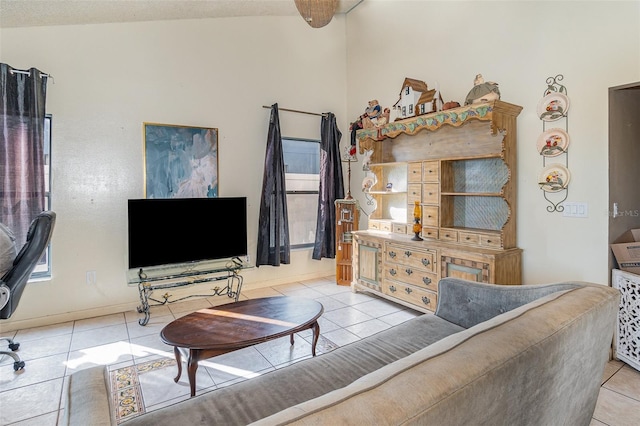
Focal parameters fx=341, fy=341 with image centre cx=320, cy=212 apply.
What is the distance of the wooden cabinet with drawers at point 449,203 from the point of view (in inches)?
123

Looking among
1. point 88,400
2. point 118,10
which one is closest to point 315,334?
point 88,400

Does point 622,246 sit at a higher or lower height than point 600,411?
higher

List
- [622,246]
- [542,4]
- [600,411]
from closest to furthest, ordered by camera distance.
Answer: [600,411] < [622,246] < [542,4]

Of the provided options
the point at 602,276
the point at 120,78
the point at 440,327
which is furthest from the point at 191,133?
the point at 602,276

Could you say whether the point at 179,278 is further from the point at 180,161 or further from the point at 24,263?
the point at 24,263

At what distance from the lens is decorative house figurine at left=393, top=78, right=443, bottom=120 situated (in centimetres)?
366

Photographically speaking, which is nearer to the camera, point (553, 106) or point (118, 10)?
point (553, 106)

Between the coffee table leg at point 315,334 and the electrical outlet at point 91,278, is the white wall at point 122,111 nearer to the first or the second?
the electrical outlet at point 91,278

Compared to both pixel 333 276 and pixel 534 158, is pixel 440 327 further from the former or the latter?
pixel 333 276

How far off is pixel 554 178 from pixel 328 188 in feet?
9.09

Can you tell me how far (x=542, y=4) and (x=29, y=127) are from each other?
4777 mm

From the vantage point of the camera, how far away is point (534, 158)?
3.09 metres

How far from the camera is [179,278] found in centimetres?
394

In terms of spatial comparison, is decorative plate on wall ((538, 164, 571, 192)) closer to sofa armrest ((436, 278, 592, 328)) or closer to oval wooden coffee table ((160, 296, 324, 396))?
sofa armrest ((436, 278, 592, 328))
